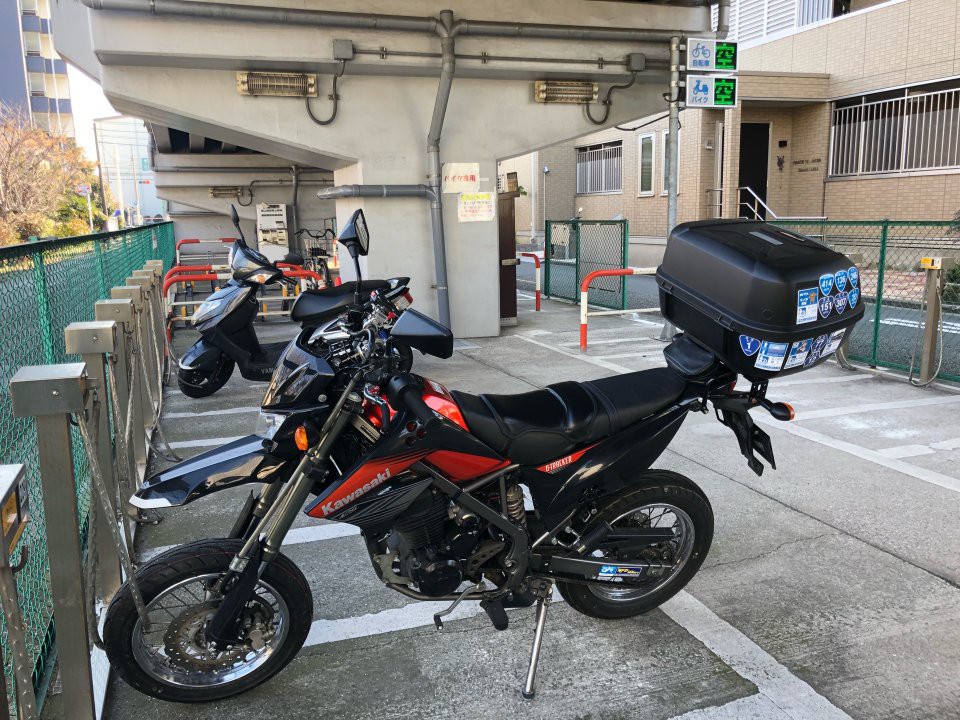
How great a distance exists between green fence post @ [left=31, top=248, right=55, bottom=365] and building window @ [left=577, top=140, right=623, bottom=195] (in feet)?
66.8

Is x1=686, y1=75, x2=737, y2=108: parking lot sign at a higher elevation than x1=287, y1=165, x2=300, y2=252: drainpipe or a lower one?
higher

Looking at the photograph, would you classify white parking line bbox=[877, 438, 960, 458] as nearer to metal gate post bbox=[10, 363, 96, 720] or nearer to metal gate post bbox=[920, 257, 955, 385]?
metal gate post bbox=[920, 257, 955, 385]

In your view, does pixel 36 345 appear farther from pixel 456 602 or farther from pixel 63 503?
pixel 456 602

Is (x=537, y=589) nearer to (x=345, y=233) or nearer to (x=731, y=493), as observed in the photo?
(x=345, y=233)

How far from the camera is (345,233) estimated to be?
2.49m

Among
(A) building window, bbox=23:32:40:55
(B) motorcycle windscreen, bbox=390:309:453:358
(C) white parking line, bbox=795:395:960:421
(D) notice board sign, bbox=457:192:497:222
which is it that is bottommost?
(C) white parking line, bbox=795:395:960:421

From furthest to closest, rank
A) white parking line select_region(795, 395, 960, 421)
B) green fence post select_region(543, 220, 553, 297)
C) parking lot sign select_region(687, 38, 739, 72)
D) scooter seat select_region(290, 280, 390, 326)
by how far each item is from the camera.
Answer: green fence post select_region(543, 220, 553, 297) < parking lot sign select_region(687, 38, 739, 72) < white parking line select_region(795, 395, 960, 421) < scooter seat select_region(290, 280, 390, 326)

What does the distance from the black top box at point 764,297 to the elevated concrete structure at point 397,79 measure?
6.23 meters

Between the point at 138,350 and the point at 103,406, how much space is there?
1542mm

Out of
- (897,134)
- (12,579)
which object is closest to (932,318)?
(12,579)

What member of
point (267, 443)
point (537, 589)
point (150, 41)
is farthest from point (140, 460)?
point (150, 41)

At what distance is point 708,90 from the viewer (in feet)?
28.1

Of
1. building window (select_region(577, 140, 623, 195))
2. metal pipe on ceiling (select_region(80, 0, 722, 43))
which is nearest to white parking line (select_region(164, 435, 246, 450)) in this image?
metal pipe on ceiling (select_region(80, 0, 722, 43))

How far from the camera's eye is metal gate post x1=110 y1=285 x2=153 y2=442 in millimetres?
4535
